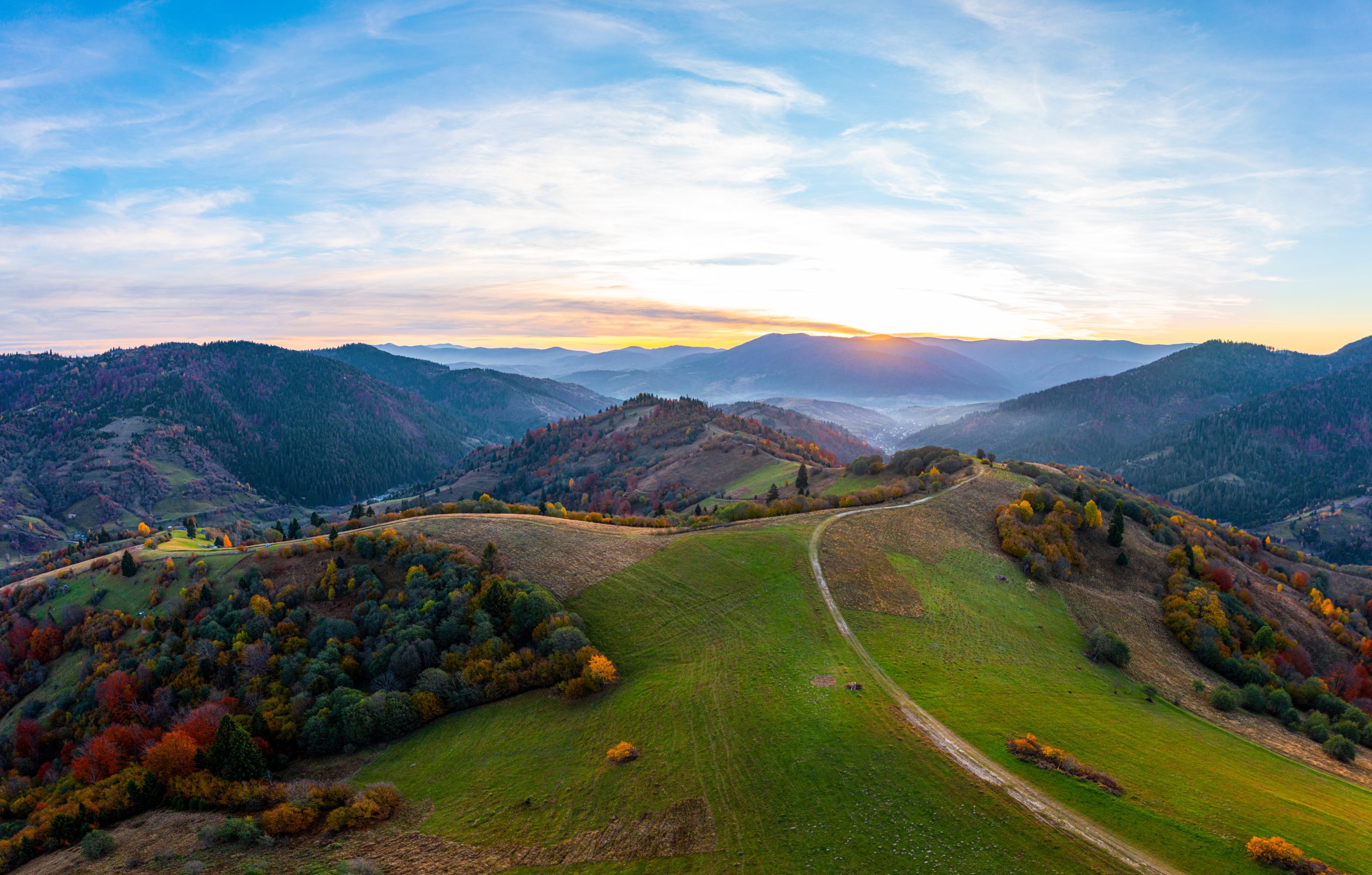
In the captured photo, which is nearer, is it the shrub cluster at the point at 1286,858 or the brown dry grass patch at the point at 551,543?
the shrub cluster at the point at 1286,858

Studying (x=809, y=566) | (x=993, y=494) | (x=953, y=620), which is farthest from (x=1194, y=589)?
(x=809, y=566)

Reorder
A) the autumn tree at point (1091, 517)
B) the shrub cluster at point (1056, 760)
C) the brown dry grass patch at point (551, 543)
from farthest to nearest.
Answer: the autumn tree at point (1091, 517) → the brown dry grass patch at point (551, 543) → the shrub cluster at point (1056, 760)

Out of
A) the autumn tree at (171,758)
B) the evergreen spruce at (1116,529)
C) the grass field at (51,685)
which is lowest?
the grass field at (51,685)

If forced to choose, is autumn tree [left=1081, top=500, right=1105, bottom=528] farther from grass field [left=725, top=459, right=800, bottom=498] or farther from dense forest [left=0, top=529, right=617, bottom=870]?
dense forest [left=0, top=529, right=617, bottom=870]

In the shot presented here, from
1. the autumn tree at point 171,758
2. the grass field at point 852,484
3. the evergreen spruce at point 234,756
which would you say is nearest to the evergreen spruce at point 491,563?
the evergreen spruce at point 234,756

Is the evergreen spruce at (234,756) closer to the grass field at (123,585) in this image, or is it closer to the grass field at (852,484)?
the grass field at (123,585)

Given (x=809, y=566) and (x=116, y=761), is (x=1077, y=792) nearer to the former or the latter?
(x=809, y=566)

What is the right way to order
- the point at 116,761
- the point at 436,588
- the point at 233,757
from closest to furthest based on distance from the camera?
the point at 233,757, the point at 116,761, the point at 436,588

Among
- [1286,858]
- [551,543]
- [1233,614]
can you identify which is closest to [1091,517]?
[1233,614]
